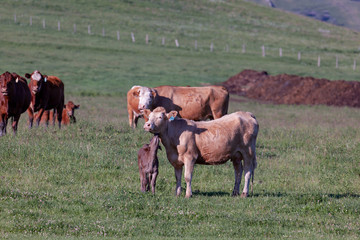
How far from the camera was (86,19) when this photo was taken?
8444cm

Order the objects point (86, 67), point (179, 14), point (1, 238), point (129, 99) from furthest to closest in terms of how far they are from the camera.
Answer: point (179, 14) → point (86, 67) → point (129, 99) → point (1, 238)

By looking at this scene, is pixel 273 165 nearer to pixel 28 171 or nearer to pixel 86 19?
pixel 28 171

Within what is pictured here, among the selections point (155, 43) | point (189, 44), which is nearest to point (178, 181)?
point (155, 43)

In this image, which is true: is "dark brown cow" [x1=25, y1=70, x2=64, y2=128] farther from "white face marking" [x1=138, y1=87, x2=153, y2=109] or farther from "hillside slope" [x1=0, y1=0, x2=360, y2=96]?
"hillside slope" [x1=0, y1=0, x2=360, y2=96]

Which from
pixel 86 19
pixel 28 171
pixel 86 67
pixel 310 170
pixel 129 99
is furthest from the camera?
pixel 86 19

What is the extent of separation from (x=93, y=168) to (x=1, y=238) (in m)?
5.19

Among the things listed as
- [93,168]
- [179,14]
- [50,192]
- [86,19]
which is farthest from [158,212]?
[179,14]

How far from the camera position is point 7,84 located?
17.7 m

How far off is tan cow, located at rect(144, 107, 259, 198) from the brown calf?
29 centimetres

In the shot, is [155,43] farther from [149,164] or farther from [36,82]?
[149,164]

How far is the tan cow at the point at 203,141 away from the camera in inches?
469

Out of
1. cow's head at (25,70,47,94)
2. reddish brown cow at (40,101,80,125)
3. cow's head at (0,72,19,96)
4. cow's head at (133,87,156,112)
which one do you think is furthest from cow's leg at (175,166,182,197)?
reddish brown cow at (40,101,80,125)

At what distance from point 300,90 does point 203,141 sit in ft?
99.9

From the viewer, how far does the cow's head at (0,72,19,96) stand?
57.5 feet
